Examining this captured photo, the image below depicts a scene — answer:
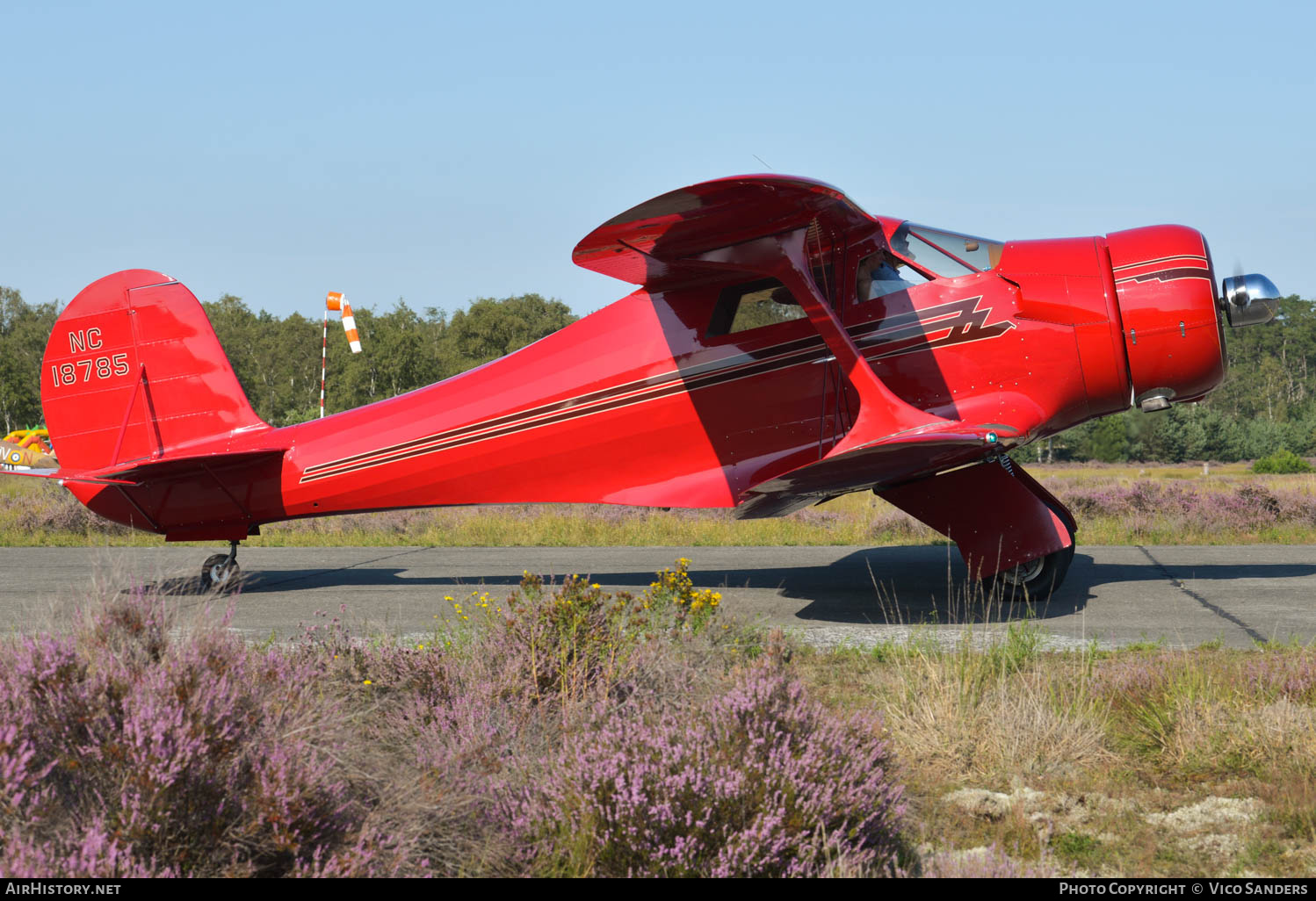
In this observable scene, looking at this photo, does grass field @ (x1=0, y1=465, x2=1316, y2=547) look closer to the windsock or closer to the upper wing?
the windsock

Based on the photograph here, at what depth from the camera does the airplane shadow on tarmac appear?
313 inches

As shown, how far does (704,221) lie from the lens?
728cm

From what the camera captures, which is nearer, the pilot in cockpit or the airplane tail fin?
the pilot in cockpit

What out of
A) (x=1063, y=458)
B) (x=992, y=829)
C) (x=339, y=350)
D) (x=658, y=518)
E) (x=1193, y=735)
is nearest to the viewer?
(x=992, y=829)

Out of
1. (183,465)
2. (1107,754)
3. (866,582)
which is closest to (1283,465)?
(866,582)

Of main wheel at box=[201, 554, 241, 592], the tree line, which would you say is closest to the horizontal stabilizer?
main wheel at box=[201, 554, 241, 592]

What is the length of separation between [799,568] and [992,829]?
24.1 ft

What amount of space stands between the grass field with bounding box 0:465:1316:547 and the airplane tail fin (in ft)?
14.3

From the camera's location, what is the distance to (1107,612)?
7605 millimetres

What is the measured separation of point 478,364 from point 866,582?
48.0 metres

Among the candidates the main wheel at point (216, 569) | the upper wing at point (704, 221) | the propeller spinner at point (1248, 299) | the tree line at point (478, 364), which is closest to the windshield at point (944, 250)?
the upper wing at point (704, 221)

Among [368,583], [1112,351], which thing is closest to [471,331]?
[368,583]

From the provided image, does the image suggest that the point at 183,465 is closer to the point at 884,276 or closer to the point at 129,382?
the point at 129,382

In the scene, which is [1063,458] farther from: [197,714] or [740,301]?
[197,714]
